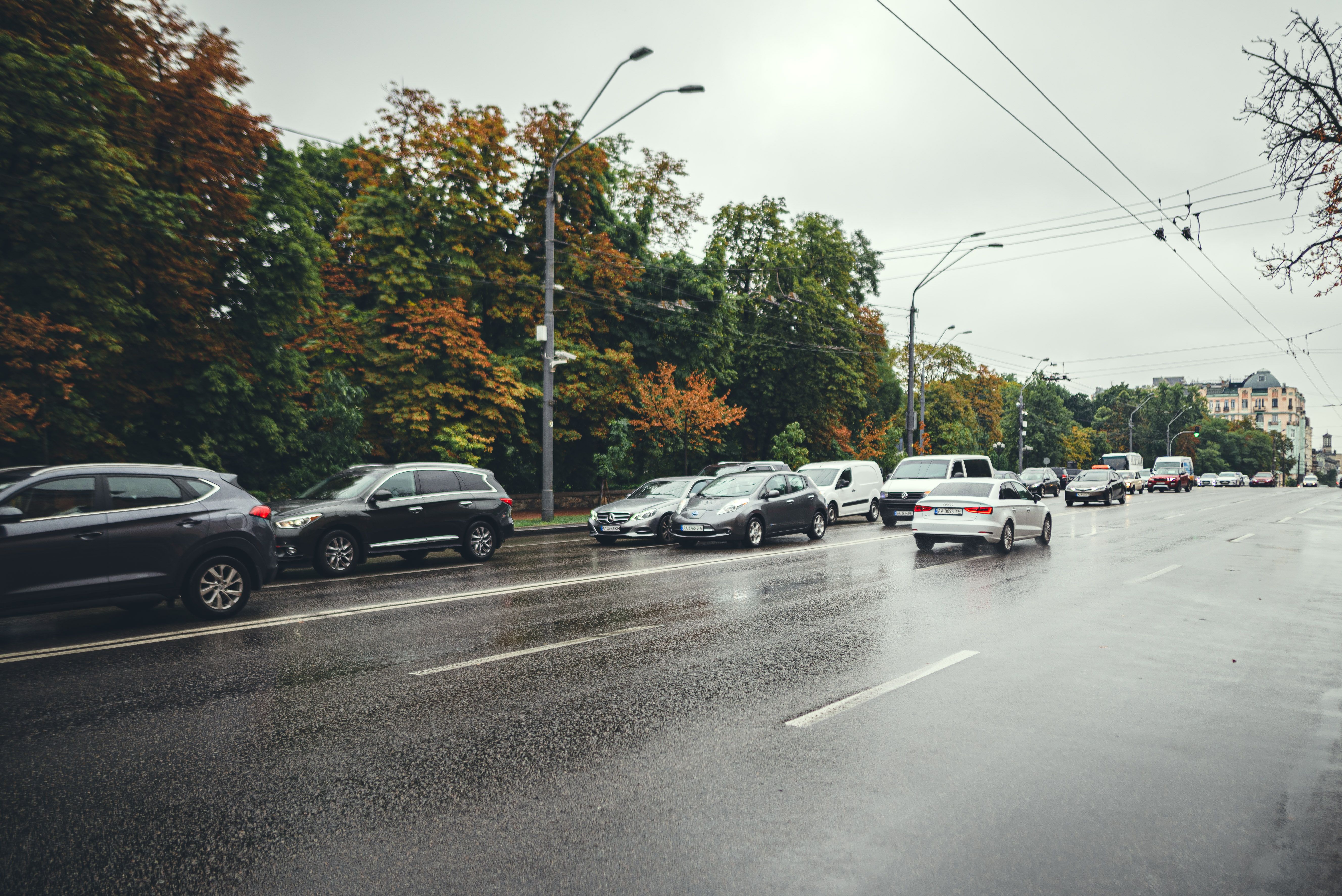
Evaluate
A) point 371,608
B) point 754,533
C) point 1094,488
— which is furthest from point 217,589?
point 1094,488

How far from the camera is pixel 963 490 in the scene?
16.4 meters

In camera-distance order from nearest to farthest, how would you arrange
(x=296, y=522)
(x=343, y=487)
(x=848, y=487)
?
(x=296, y=522), (x=343, y=487), (x=848, y=487)

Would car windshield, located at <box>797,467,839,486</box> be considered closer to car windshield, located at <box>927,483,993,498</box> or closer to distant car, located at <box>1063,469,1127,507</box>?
car windshield, located at <box>927,483,993,498</box>

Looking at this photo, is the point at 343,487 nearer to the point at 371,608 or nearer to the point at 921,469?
the point at 371,608

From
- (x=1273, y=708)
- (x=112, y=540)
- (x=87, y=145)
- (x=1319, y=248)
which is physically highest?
(x=87, y=145)

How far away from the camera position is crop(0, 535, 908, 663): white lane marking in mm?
7285

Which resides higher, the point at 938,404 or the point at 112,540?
the point at 938,404

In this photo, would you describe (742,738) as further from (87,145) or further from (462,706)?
(87,145)

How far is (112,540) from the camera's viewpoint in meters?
8.02

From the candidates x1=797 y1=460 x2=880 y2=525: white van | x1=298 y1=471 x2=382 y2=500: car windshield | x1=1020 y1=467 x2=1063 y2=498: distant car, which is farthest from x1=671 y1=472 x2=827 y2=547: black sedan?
x1=1020 y1=467 x2=1063 y2=498: distant car

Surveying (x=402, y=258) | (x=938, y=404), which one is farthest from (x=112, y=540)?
(x=938, y=404)

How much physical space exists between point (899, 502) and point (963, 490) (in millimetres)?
6618

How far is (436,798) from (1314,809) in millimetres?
4232

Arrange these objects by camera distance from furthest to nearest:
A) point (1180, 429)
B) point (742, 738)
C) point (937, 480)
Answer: point (1180, 429)
point (937, 480)
point (742, 738)
